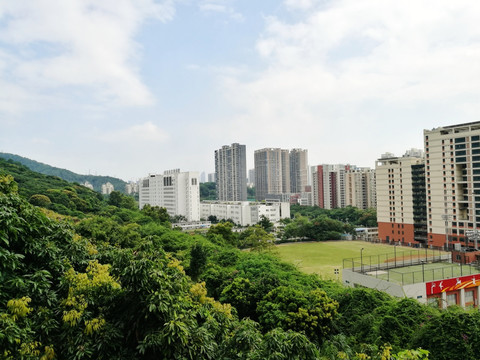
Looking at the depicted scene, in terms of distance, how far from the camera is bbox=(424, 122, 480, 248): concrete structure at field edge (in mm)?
31859

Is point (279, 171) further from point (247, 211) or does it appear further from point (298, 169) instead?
point (247, 211)

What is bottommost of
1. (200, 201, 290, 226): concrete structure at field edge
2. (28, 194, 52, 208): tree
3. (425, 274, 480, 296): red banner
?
(425, 274, 480, 296): red banner

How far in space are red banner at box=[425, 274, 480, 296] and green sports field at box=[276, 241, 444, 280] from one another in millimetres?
8156

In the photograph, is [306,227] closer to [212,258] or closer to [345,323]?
[212,258]

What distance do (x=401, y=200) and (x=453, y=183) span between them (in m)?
6.86

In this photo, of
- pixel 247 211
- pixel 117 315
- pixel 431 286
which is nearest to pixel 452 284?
pixel 431 286

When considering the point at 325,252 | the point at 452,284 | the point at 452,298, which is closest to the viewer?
the point at 452,284

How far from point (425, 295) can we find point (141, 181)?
178 ft

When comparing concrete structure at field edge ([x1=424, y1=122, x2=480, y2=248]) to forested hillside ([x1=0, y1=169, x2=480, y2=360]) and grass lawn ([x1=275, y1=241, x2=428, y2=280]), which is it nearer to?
grass lawn ([x1=275, y1=241, x2=428, y2=280])

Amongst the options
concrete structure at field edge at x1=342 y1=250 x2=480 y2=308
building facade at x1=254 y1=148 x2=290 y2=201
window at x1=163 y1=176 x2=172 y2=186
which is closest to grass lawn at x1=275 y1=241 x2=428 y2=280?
concrete structure at field edge at x1=342 y1=250 x2=480 y2=308

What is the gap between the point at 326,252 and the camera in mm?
34750

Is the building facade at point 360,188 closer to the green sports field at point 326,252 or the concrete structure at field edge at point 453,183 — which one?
the green sports field at point 326,252

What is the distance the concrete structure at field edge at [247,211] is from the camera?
5272 centimetres

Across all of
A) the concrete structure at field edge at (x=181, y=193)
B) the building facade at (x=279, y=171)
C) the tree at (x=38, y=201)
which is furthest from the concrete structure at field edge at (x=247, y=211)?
the tree at (x=38, y=201)
